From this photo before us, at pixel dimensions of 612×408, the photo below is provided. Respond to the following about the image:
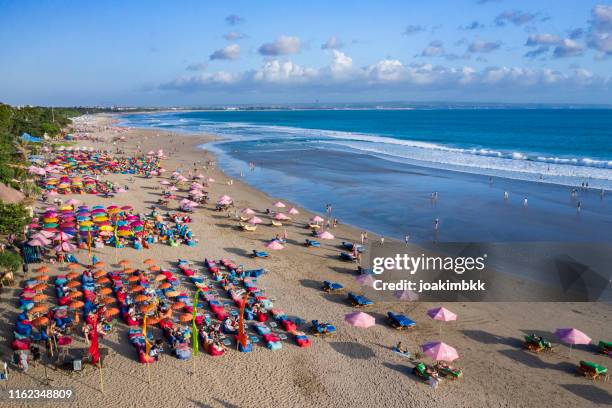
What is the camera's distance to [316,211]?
33312 mm

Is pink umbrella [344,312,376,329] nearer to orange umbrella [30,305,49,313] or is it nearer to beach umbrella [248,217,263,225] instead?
orange umbrella [30,305,49,313]

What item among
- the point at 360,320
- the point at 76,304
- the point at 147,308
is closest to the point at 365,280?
the point at 360,320

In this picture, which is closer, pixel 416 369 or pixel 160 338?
pixel 416 369

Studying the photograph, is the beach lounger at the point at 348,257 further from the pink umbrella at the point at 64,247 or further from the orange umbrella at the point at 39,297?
the orange umbrella at the point at 39,297

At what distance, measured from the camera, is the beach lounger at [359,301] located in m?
18.5

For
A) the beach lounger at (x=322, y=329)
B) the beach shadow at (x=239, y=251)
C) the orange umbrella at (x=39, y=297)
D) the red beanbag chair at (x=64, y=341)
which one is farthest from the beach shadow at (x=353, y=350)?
the orange umbrella at (x=39, y=297)

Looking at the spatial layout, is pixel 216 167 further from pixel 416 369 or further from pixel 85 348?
pixel 416 369

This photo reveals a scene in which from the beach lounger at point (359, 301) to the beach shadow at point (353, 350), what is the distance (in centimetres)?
279

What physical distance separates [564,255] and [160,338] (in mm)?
21548

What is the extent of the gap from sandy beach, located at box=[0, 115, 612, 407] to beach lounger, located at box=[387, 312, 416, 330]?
0.32 metres

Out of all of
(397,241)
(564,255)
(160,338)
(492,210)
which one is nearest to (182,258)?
(160,338)

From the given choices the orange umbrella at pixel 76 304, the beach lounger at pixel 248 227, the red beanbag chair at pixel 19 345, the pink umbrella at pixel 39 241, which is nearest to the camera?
the red beanbag chair at pixel 19 345

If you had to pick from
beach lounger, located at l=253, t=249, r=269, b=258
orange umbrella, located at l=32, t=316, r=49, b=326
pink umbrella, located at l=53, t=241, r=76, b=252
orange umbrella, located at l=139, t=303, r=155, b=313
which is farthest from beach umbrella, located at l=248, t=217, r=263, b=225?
orange umbrella, located at l=32, t=316, r=49, b=326

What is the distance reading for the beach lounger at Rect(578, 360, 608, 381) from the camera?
13.9 meters
